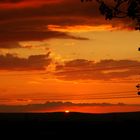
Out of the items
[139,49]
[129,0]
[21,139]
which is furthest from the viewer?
[21,139]

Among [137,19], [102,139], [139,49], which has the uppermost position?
[137,19]

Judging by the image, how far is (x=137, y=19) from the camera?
30625mm

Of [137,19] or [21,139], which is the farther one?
[21,139]

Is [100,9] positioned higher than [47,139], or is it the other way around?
[100,9]

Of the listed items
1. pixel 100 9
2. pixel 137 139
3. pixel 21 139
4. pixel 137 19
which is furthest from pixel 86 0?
pixel 21 139

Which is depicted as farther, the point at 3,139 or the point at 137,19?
the point at 3,139

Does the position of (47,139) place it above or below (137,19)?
below

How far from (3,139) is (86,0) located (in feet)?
120

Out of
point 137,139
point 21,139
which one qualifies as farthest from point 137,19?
point 21,139

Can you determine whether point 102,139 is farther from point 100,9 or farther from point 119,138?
point 100,9

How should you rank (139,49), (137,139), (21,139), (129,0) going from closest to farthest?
(129,0)
(139,49)
(137,139)
(21,139)

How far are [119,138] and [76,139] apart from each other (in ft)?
16.1

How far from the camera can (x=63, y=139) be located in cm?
6775

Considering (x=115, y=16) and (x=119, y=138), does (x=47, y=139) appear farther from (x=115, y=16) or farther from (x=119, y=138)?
(x=115, y=16)
